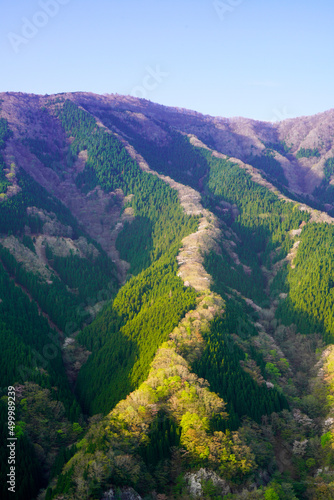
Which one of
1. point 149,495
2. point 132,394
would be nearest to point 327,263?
point 132,394

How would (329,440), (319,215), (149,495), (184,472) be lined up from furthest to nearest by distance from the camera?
(319,215), (329,440), (184,472), (149,495)

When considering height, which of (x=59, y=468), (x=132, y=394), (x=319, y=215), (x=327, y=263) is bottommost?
(x=59, y=468)

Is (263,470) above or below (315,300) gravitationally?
below

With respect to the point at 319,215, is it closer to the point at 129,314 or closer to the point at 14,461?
the point at 129,314

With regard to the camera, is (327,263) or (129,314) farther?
(327,263)

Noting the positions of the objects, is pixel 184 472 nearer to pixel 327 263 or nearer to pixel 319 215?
pixel 327 263

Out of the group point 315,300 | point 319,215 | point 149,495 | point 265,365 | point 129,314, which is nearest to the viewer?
point 149,495

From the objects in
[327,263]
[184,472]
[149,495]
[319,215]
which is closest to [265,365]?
[184,472]
